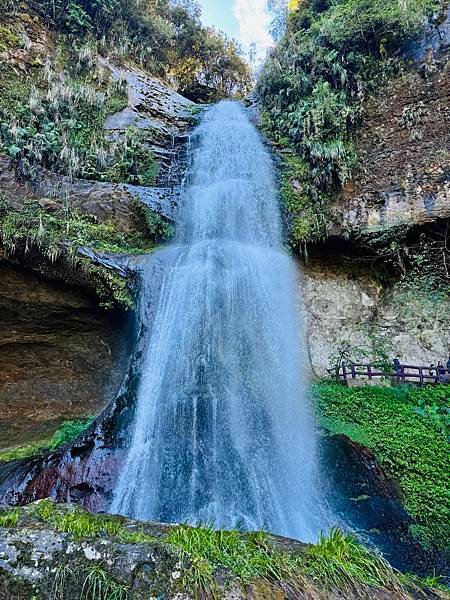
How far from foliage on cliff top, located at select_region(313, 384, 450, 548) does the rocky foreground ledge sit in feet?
10.5

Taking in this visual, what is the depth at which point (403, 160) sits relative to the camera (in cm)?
1024

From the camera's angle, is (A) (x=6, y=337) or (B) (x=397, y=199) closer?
(A) (x=6, y=337)

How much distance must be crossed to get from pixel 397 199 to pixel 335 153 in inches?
86.3

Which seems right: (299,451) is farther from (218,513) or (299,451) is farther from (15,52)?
(15,52)

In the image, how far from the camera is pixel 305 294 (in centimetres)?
1065

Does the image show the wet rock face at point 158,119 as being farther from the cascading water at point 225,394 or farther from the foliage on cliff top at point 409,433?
the foliage on cliff top at point 409,433

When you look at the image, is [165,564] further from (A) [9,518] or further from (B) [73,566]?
(A) [9,518]

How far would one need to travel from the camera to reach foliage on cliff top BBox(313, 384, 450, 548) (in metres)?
5.56

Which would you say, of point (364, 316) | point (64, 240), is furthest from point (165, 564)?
point (364, 316)

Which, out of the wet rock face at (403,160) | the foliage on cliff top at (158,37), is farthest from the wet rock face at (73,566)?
the foliage on cliff top at (158,37)

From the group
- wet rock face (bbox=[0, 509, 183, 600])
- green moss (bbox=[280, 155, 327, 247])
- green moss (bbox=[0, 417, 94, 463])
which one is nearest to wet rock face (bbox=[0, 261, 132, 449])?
green moss (bbox=[0, 417, 94, 463])

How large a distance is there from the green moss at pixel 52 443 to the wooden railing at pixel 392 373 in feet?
19.5

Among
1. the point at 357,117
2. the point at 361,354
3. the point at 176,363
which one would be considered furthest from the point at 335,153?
the point at 176,363

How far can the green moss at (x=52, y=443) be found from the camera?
7.64 meters
